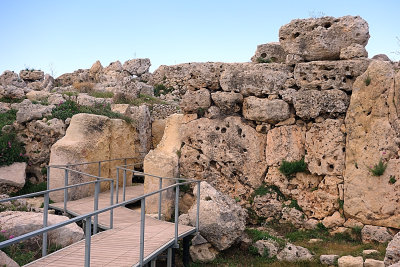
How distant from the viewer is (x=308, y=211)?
10.8 metres

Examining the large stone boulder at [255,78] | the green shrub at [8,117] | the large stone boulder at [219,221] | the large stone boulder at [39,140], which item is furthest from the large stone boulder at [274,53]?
the green shrub at [8,117]

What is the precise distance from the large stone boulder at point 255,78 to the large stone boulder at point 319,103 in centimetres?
71

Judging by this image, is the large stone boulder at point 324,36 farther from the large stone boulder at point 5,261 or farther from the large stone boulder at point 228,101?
the large stone boulder at point 5,261

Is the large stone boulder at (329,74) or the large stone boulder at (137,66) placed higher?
the large stone boulder at (137,66)

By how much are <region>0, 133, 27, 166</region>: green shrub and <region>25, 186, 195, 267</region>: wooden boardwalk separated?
10.8 ft

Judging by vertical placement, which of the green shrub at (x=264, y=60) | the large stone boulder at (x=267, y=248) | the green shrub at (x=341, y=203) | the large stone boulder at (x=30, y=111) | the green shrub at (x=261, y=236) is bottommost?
the large stone boulder at (x=267, y=248)

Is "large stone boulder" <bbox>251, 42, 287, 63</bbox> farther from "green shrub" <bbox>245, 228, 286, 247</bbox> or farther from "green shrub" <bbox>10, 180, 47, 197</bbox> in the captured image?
"green shrub" <bbox>10, 180, 47, 197</bbox>

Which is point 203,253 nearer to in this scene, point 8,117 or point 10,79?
point 8,117

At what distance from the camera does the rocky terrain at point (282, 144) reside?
970 centimetres

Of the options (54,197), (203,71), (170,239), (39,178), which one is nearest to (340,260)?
(170,239)

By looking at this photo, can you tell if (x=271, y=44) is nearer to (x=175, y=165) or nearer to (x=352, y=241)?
(x=175, y=165)

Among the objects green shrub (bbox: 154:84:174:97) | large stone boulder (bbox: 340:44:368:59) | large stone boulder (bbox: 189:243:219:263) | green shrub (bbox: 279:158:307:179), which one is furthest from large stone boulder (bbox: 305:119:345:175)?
green shrub (bbox: 154:84:174:97)

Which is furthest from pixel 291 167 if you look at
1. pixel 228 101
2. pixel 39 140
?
pixel 39 140

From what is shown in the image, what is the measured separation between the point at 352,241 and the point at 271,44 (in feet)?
19.9
